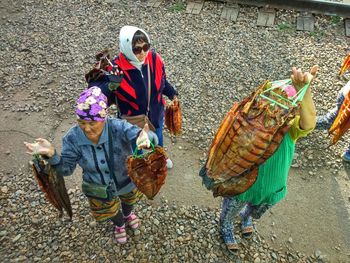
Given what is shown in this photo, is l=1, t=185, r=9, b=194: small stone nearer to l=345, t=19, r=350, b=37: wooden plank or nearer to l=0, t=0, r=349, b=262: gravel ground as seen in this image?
l=0, t=0, r=349, b=262: gravel ground

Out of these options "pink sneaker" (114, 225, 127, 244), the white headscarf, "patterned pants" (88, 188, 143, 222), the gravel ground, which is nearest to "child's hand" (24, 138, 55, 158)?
"patterned pants" (88, 188, 143, 222)

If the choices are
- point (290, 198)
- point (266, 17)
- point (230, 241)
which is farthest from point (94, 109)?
point (266, 17)

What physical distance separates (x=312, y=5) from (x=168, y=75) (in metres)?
3.06

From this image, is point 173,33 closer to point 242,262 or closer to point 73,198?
point 73,198

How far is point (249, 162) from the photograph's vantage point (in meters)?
2.21

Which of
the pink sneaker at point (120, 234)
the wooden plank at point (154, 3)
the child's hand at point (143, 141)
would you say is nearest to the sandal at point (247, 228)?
the pink sneaker at point (120, 234)

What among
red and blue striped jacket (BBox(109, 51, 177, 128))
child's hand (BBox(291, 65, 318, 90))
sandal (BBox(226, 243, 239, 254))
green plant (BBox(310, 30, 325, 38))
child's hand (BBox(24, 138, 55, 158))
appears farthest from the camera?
green plant (BBox(310, 30, 325, 38))

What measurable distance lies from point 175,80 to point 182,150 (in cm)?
126

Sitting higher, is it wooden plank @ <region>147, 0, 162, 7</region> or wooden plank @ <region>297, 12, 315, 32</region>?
wooden plank @ <region>297, 12, 315, 32</region>

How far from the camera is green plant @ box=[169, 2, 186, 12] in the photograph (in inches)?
250

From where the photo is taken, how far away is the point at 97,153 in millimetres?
2539

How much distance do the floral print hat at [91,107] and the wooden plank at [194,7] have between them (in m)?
4.47

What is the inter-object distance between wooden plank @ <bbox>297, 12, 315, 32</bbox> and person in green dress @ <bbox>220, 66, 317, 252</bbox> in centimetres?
385

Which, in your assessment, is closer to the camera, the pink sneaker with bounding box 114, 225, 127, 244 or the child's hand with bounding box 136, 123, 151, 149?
the child's hand with bounding box 136, 123, 151, 149
